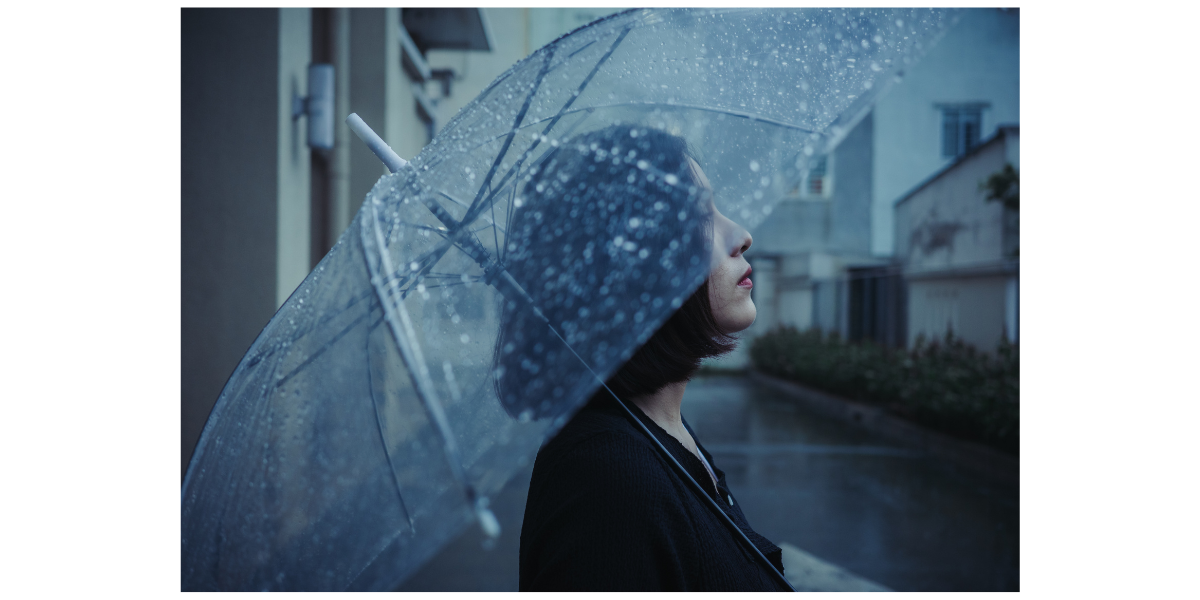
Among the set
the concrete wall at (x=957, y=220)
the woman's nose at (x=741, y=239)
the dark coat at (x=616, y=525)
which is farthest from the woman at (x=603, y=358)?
the concrete wall at (x=957, y=220)

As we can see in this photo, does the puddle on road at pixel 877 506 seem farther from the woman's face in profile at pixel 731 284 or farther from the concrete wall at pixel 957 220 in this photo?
the woman's face in profile at pixel 731 284

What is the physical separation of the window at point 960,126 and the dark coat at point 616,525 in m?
18.6

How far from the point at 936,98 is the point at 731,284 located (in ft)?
60.6

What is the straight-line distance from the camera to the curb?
6.44m

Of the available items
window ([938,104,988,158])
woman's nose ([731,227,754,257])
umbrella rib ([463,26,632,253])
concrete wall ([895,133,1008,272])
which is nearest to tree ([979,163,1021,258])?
concrete wall ([895,133,1008,272])

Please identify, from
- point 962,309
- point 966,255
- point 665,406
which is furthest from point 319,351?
point 966,255

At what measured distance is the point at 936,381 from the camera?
8125mm

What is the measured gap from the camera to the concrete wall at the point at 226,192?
12.6 feet

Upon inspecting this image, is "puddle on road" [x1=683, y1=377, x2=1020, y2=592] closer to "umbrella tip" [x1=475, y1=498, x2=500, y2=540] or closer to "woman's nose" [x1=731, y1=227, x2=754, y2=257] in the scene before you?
"woman's nose" [x1=731, y1=227, x2=754, y2=257]

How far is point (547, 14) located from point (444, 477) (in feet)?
57.1

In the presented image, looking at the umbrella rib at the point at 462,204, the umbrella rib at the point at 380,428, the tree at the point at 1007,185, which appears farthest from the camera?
the tree at the point at 1007,185

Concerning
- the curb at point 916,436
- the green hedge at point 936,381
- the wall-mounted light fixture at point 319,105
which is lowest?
the curb at point 916,436

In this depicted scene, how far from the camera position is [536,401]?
90 centimetres
